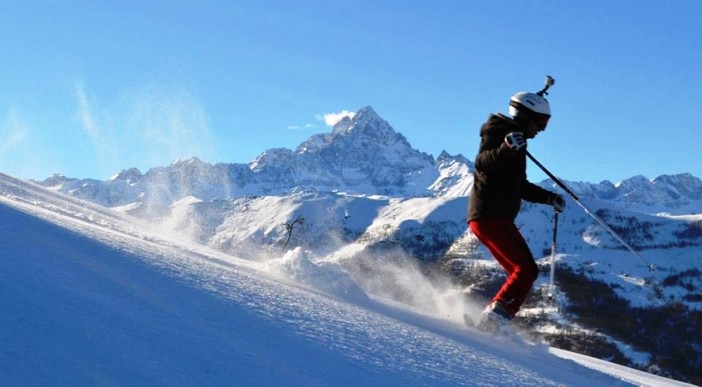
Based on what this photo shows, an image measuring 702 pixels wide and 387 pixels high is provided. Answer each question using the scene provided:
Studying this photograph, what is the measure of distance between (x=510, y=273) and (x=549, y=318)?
143 m

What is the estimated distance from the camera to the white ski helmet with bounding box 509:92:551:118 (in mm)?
7008

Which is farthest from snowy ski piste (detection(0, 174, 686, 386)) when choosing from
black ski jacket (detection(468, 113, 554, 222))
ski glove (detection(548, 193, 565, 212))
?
ski glove (detection(548, 193, 565, 212))

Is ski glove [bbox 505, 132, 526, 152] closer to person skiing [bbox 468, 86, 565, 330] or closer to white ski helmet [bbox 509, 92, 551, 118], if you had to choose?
person skiing [bbox 468, 86, 565, 330]

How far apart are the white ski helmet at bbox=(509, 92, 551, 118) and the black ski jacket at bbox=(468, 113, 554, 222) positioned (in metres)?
0.19

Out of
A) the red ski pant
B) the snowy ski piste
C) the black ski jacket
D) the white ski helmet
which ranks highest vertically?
the white ski helmet

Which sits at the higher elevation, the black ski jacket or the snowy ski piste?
the black ski jacket

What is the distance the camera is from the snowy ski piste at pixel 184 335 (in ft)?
8.96

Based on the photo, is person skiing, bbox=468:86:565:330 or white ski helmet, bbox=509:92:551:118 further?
white ski helmet, bbox=509:92:551:118

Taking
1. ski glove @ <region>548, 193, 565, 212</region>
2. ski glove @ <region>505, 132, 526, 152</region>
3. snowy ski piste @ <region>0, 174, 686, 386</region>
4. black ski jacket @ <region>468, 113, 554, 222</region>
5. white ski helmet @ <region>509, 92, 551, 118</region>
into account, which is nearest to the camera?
snowy ski piste @ <region>0, 174, 686, 386</region>

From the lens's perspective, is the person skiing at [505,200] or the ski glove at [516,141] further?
the person skiing at [505,200]

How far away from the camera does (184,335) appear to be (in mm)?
3305

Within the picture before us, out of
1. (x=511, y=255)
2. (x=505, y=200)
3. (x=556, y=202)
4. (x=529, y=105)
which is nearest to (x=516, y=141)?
(x=505, y=200)

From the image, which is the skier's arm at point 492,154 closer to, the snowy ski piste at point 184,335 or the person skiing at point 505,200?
the person skiing at point 505,200

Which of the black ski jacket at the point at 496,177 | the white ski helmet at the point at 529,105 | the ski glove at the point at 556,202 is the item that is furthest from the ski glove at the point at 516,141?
the ski glove at the point at 556,202
